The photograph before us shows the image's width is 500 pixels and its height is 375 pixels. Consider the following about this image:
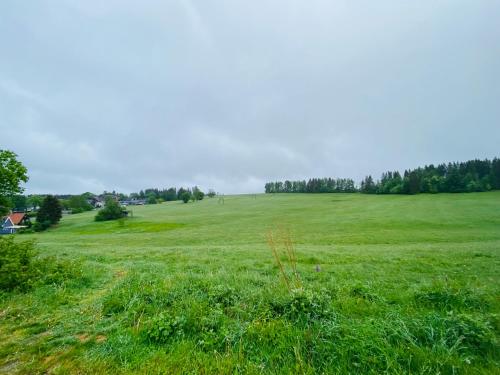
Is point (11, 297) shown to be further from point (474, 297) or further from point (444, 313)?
point (474, 297)

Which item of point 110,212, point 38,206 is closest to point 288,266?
point 110,212

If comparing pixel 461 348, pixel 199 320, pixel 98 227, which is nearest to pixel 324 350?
pixel 461 348

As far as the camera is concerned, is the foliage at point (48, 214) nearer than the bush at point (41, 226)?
No

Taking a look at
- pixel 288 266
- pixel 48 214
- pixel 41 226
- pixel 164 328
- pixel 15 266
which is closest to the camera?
pixel 164 328

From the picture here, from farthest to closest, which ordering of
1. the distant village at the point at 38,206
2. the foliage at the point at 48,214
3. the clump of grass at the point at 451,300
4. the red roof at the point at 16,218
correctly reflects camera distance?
the red roof at the point at 16,218
the distant village at the point at 38,206
the foliage at the point at 48,214
the clump of grass at the point at 451,300

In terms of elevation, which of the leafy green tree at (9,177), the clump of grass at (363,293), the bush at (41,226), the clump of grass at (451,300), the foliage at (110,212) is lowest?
the bush at (41,226)

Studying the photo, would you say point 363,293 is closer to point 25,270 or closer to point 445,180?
point 25,270

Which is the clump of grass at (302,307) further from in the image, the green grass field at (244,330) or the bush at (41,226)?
the bush at (41,226)

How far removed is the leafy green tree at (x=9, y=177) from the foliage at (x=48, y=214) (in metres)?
66.6

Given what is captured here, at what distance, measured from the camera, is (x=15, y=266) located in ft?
20.0

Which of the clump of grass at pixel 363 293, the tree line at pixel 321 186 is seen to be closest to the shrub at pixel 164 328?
the clump of grass at pixel 363 293

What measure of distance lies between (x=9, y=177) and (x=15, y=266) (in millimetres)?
3236

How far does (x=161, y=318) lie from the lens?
383 centimetres

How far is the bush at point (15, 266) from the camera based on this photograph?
578 centimetres
